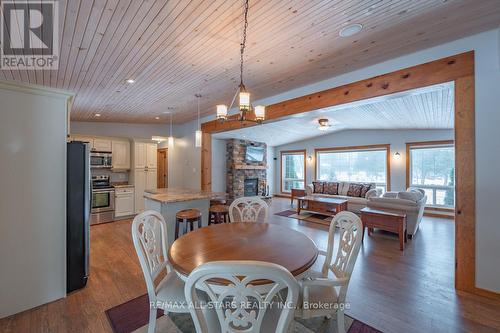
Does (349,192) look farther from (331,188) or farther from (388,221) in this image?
(388,221)

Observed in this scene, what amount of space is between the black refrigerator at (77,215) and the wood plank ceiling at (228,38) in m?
1.10

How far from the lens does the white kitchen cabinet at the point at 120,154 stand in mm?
5614

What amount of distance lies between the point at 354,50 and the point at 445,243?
3810 mm

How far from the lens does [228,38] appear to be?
7.04 ft

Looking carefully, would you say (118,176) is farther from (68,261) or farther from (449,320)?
(449,320)

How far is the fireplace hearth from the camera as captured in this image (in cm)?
812

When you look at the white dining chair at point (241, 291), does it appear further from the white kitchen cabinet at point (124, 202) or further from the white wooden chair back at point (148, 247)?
the white kitchen cabinet at point (124, 202)

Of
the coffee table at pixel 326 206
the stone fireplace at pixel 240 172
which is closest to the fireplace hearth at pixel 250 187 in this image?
the stone fireplace at pixel 240 172

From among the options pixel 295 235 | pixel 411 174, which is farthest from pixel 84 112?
pixel 411 174

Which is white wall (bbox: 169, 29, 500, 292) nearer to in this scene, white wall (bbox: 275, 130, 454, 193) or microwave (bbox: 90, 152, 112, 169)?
white wall (bbox: 275, 130, 454, 193)

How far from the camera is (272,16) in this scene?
184 centimetres

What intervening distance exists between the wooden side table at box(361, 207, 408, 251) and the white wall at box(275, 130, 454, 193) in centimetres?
341

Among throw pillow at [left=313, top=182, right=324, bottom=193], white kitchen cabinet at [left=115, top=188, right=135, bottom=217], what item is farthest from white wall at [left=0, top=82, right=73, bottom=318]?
throw pillow at [left=313, top=182, right=324, bottom=193]

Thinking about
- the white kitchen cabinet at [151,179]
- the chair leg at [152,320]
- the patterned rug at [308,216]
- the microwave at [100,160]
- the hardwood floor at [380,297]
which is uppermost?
the microwave at [100,160]
